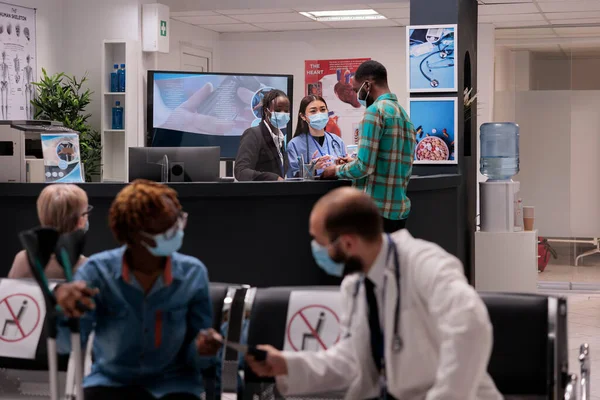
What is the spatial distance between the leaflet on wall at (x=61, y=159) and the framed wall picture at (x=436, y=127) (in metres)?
2.58

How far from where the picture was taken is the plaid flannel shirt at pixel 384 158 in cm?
479

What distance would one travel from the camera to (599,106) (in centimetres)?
967

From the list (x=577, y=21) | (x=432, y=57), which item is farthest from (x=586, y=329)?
(x=577, y=21)

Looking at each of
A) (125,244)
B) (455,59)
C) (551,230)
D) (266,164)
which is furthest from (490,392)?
(551,230)

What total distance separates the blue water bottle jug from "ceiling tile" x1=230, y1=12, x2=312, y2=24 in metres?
2.98

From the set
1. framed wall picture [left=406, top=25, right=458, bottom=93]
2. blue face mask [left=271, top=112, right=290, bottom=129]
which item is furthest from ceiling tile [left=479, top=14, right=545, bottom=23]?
blue face mask [left=271, top=112, right=290, bottom=129]

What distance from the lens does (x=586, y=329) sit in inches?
267

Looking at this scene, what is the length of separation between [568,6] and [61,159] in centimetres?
584

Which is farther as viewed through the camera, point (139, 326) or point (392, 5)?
point (392, 5)

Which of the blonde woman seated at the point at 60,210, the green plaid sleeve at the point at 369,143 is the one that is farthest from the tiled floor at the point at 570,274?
the blonde woman seated at the point at 60,210

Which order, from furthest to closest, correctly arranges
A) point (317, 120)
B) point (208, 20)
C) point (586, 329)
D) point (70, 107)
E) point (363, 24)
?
point (363, 24), point (208, 20), point (70, 107), point (586, 329), point (317, 120)

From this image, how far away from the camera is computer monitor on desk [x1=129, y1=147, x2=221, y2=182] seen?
5.19 meters

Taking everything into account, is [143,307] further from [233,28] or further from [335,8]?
[233,28]

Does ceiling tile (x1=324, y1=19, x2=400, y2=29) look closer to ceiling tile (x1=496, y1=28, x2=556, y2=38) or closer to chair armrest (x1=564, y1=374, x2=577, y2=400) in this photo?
ceiling tile (x1=496, y1=28, x2=556, y2=38)
